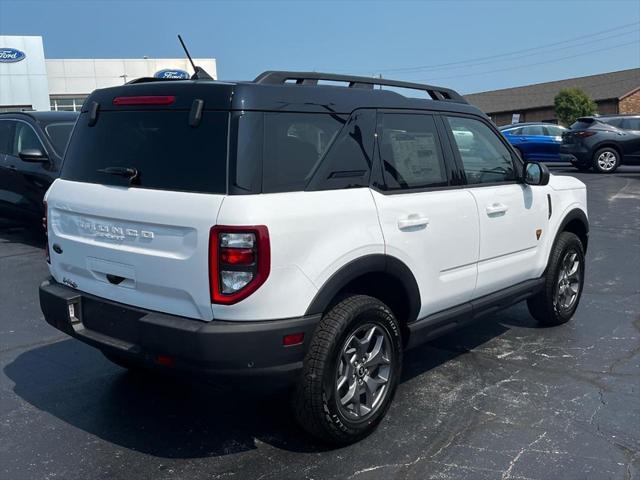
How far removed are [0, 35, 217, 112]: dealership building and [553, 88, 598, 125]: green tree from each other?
26.3 metres

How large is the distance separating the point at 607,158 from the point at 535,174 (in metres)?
14.9

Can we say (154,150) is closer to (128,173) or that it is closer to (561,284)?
(128,173)

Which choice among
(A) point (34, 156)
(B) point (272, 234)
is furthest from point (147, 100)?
(A) point (34, 156)

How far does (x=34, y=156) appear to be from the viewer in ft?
25.4

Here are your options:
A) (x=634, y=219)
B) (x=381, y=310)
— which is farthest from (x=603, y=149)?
(x=381, y=310)

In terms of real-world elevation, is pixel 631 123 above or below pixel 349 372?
above

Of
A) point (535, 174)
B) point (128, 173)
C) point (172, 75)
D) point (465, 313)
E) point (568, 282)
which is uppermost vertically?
point (172, 75)

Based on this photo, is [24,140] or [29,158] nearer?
[29,158]

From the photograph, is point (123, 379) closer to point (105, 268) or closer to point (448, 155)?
point (105, 268)

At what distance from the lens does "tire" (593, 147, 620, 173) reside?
18094mm

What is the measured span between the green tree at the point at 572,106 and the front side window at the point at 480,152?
151 ft

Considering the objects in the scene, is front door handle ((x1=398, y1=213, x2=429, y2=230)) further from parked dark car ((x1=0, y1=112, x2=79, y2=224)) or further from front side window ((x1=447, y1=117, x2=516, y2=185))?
parked dark car ((x1=0, y1=112, x2=79, y2=224))

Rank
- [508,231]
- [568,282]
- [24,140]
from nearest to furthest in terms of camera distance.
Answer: [508,231]
[568,282]
[24,140]

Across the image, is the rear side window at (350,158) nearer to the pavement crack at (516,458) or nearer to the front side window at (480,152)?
the front side window at (480,152)
